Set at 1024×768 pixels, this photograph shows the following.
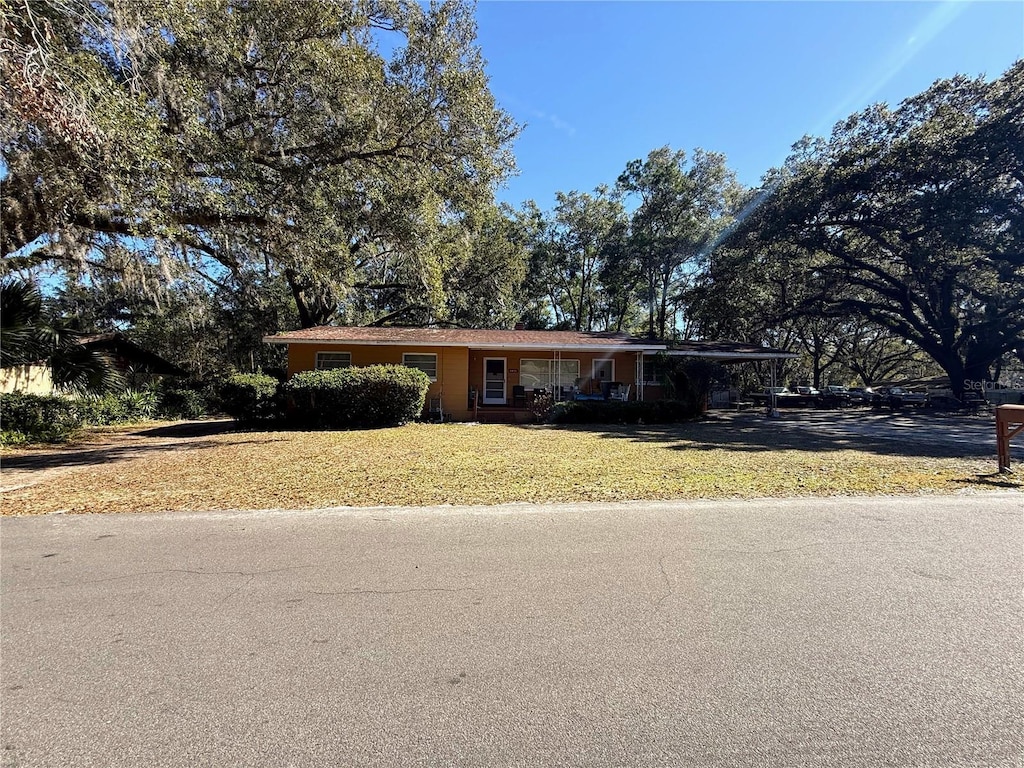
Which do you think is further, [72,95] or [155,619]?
[72,95]

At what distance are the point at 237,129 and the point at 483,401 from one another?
1096 cm

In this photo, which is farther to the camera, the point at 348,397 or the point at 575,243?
the point at 575,243

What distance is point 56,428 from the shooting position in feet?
43.3

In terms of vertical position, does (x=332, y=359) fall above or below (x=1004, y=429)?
above

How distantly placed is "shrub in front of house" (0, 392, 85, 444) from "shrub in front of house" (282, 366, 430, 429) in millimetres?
5341

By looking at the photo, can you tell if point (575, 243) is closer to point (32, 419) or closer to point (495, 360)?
point (495, 360)

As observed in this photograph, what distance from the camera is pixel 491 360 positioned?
19.3 m

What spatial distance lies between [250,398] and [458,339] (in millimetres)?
6590

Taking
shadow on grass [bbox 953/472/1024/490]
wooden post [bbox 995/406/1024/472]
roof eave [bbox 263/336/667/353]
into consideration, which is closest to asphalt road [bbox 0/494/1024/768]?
shadow on grass [bbox 953/472/1024/490]

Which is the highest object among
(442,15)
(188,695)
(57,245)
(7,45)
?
(442,15)

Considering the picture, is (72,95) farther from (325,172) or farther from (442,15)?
(442,15)

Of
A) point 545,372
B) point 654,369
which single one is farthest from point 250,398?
point 654,369

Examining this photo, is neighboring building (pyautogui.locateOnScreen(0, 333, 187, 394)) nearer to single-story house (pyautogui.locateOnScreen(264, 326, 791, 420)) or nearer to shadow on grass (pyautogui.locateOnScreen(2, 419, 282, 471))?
shadow on grass (pyautogui.locateOnScreen(2, 419, 282, 471))

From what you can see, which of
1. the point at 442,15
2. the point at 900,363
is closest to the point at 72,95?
the point at 442,15
